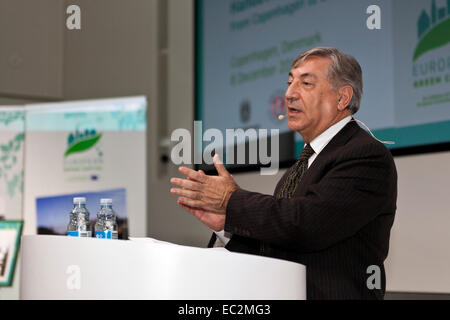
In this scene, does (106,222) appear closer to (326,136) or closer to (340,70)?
(326,136)

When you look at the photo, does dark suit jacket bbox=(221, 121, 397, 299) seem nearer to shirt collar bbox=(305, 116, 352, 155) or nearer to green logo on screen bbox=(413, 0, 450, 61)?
shirt collar bbox=(305, 116, 352, 155)

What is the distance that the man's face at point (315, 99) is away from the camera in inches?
95.1

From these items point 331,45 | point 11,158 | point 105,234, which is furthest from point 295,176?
point 11,158

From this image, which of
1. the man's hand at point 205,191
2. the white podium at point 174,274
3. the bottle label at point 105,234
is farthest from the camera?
the bottle label at point 105,234

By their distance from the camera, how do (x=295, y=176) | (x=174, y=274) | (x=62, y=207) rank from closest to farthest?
(x=174, y=274) < (x=295, y=176) < (x=62, y=207)

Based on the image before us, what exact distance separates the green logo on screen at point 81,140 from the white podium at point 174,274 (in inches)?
148

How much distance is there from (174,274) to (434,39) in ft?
8.00

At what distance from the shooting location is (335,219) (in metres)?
2.00

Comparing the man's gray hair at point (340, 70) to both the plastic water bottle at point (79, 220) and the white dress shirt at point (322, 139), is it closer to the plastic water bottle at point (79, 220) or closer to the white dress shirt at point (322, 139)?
the white dress shirt at point (322, 139)

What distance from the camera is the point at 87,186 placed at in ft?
18.1

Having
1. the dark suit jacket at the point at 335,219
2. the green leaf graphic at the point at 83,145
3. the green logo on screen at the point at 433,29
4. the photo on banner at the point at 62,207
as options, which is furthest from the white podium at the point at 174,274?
the green leaf graphic at the point at 83,145

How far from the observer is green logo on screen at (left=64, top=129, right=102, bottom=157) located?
5578 mm

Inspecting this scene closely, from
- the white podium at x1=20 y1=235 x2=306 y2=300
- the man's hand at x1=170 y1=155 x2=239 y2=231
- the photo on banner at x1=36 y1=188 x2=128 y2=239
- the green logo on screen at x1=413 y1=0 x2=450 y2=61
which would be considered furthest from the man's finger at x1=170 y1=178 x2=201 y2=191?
the photo on banner at x1=36 y1=188 x2=128 y2=239
